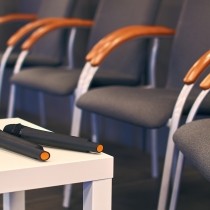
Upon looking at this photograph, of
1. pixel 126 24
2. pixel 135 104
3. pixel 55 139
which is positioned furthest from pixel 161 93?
pixel 55 139

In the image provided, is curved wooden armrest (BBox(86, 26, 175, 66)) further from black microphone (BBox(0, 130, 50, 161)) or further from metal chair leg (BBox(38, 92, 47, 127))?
metal chair leg (BBox(38, 92, 47, 127))

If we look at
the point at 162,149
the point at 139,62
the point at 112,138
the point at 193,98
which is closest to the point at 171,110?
the point at 193,98

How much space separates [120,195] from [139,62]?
0.56 metres

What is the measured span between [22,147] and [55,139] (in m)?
0.08

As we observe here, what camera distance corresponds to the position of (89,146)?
3.58ft

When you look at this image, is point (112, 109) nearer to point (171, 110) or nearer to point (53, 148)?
point (171, 110)

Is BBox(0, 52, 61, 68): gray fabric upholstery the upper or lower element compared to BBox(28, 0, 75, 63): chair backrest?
lower

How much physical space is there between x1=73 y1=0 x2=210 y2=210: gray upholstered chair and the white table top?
63 cm

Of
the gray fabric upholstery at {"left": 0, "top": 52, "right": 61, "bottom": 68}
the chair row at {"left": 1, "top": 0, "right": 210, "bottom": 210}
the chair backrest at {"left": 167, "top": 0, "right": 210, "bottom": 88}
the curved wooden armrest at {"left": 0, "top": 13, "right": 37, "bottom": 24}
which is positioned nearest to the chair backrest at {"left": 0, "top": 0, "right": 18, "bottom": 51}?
the curved wooden armrest at {"left": 0, "top": 13, "right": 37, "bottom": 24}

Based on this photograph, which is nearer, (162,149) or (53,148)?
(53,148)

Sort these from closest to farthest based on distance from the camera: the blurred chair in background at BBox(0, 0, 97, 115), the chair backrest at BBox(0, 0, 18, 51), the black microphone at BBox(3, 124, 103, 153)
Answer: the black microphone at BBox(3, 124, 103, 153), the blurred chair in background at BBox(0, 0, 97, 115), the chair backrest at BBox(0, 0, 18, 51)

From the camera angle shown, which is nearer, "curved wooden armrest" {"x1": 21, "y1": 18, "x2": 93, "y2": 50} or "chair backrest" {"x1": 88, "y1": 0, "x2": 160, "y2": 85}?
"chair backrest" {"x1": 88, "y1": 0, "x2": 160, "y2": 85}

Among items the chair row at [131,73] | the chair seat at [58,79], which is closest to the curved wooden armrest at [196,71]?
the chair row at [131,73]

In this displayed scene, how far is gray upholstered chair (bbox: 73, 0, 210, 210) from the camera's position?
169 cm
